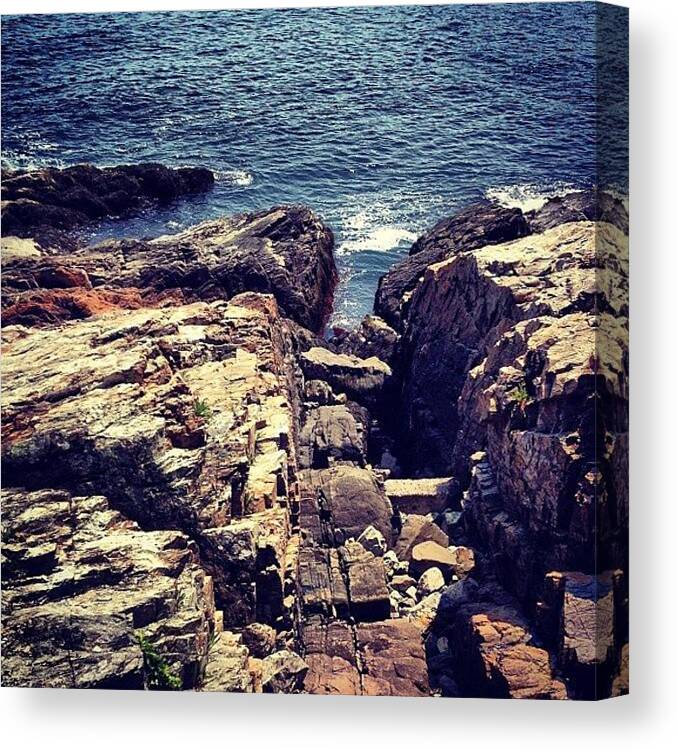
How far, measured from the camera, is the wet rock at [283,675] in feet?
32.8

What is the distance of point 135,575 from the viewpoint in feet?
33.3

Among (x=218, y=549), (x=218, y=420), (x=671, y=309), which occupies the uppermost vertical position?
(x=671, y=309)

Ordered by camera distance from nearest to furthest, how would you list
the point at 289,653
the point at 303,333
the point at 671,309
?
the point at 671,309
the point at 289,653
the point at 303,333

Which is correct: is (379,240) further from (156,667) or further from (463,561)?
(156,667)

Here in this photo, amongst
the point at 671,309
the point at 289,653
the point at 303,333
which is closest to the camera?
the point at 671,309

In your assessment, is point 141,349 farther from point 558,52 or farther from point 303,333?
point 558,52

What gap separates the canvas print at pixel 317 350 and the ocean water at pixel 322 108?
0.02 meters

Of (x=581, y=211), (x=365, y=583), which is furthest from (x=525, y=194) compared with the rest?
(x=365, y=583)

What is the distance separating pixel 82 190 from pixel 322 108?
76.3 inches

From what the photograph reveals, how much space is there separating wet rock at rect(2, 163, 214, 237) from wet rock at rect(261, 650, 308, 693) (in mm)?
3494

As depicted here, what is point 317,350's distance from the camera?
35.6 feet

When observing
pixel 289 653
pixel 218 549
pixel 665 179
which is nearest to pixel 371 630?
pixel 289 653

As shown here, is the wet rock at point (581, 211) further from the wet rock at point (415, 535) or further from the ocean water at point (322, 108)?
the wet rock at point (415, 535)

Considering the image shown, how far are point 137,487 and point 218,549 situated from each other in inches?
29.1
